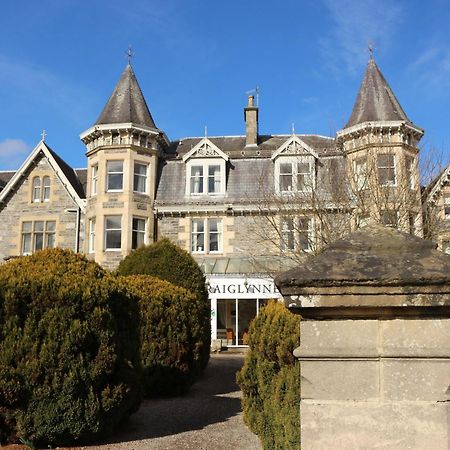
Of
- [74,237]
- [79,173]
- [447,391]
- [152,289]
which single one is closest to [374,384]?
[447,391]

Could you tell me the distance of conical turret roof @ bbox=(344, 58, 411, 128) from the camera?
24922 mm

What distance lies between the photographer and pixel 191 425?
8797 millimetres

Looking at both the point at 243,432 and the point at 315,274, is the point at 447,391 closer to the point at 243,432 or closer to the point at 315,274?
the point at 315,274

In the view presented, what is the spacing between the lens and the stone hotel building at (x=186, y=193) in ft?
81.2

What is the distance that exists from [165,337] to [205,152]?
1644 centimetres

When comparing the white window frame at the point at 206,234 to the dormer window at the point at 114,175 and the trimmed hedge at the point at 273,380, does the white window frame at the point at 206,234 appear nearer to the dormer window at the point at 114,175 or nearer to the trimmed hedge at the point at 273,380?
the dormer window at the point at 114,175

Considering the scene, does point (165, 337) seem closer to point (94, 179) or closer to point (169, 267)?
point (169, 267)

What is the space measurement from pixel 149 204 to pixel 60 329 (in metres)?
19.0

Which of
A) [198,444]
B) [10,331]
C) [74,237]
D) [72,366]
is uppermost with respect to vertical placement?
[74,237]

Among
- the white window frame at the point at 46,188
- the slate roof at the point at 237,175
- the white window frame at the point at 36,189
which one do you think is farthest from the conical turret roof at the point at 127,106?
the white window frame at the point at 36,189

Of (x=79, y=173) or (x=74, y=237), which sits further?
(x=79, y=173)

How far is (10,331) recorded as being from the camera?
7.04 meters

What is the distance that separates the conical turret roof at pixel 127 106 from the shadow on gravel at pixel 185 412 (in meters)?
15.7

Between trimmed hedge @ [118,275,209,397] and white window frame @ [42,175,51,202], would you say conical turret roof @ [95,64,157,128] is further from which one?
trimmed hedge @ [118,275,209,397]
